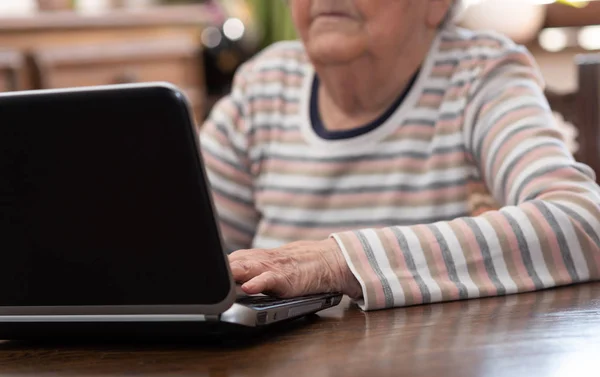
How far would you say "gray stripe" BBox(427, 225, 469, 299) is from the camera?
0.89 m

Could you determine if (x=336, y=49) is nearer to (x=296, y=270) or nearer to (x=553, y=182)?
(x=553, y=182)

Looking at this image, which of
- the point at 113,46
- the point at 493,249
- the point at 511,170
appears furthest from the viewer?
the point at 113,46

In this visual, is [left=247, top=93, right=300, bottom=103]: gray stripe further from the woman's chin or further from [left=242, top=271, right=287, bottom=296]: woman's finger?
[left=242, top=271, right=287, bottom=296]: woman's finger

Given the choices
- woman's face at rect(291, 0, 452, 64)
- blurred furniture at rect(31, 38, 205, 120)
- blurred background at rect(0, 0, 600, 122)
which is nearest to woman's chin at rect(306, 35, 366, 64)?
woman's face at rect(291, 0, 452, 64)

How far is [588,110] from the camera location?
4.84 ft

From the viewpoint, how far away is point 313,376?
0.65 m

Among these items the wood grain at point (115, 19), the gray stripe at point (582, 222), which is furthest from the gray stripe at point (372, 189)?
the wood grain at point (115, 19)

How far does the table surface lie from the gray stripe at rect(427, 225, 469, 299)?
24 millimetres

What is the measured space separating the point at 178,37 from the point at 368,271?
7.68 ft

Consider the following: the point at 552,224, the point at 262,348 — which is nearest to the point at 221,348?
the point at 262,348

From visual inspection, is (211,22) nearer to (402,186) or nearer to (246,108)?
(246,108)

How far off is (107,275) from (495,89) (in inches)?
28.0

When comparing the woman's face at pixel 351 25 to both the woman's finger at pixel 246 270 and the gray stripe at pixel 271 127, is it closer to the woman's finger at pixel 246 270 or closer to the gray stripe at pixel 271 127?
the gray stripe at pixel 271 127

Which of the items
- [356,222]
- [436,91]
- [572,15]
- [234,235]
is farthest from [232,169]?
[572,15]
